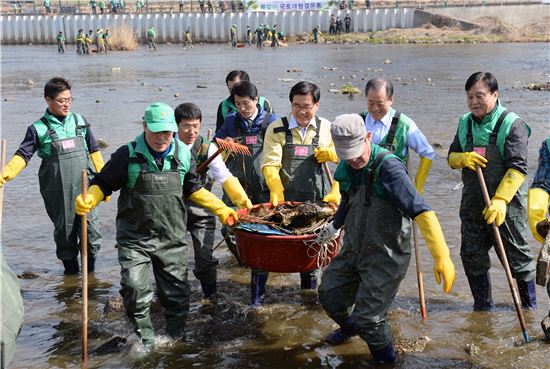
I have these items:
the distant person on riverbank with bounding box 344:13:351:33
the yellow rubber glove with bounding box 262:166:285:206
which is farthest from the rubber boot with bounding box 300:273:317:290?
the distant person on riverbank with bounding box 344:13:351:33

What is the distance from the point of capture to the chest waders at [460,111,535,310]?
5.66 meters

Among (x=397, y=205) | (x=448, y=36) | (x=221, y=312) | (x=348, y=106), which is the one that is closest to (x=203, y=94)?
(x=348, y=106)

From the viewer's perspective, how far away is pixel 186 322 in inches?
234

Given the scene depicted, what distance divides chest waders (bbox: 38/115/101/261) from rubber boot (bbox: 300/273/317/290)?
→ 2.20m

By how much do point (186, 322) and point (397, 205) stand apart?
2.36 metres

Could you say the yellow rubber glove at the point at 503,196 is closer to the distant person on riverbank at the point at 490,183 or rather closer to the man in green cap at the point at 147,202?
the distant person on riverbank at the point at 490,183

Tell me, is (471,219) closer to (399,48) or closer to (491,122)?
(491,122)

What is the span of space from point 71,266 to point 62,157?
1.18m

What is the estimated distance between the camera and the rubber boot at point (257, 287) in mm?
6188

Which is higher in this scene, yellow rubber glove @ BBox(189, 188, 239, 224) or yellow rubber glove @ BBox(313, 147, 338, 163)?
yellow rubber glove @ BBox(313, 147, 338, 163)

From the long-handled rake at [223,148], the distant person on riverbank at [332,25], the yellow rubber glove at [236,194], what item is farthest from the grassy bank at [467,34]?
the yellow rubber glove at [236,194]

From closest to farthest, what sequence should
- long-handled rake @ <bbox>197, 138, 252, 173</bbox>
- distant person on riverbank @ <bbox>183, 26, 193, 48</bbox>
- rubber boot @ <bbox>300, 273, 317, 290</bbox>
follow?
long-handled rake @ <bbox>197, 138, 252, 173</bbox>
rubber boot @ <bbox>300, 273, 317, 290</bbox>
distant person on riverbank @ <bbox>183, 26, 193, 48</bbox>

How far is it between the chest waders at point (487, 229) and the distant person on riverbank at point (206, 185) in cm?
188

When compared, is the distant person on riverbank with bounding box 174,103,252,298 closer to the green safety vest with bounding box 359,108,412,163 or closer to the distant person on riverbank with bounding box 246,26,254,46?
the green safety vest with bounding box 359,108,412,163
